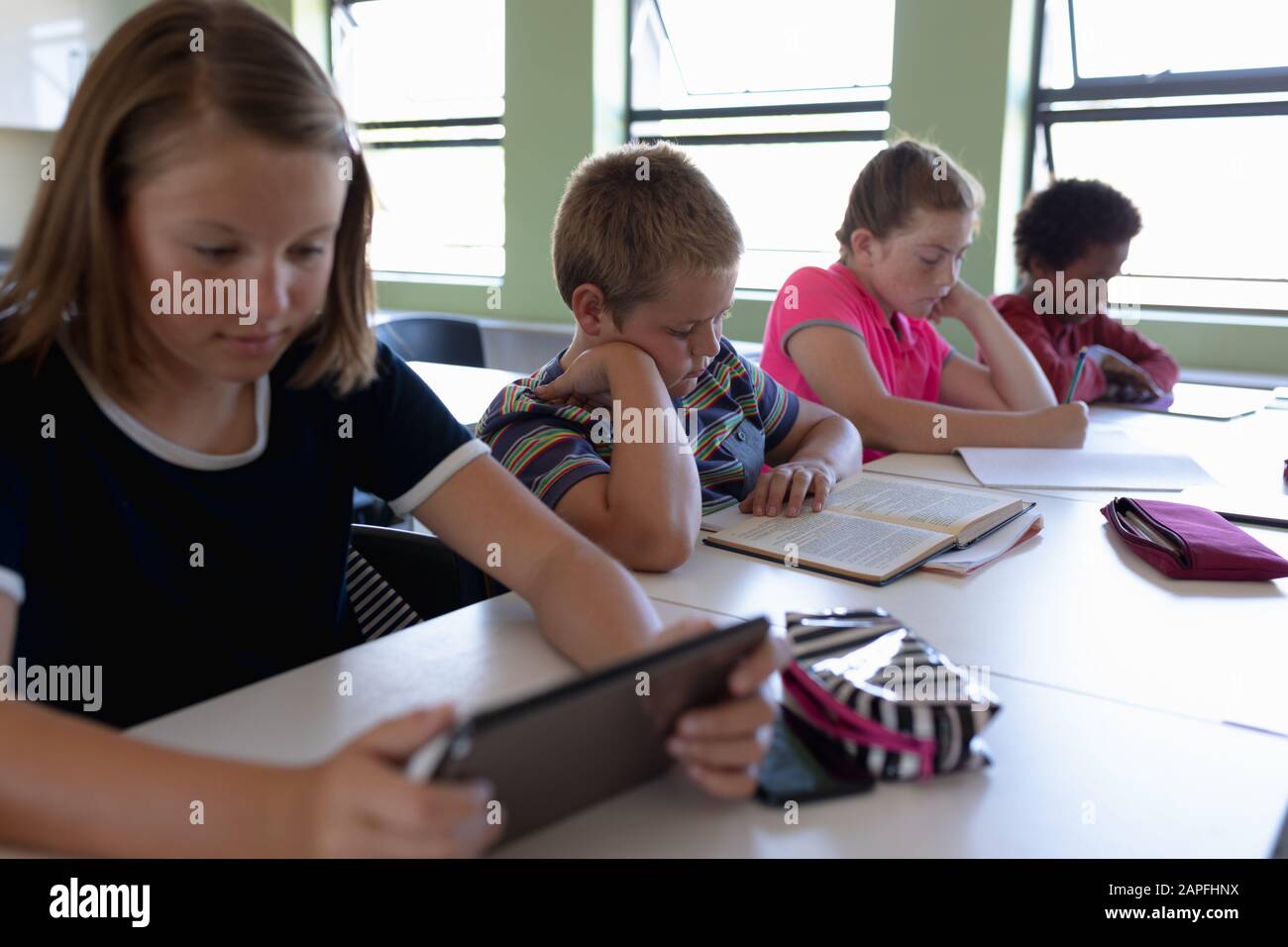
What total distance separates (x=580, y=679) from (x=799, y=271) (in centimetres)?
168

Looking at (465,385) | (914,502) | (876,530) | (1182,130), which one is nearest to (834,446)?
(914,502)

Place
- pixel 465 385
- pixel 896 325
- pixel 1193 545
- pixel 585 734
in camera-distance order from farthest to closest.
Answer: pixel 465 385 < pixel 896 325 < pixel 1193 545 < pixel 585 734

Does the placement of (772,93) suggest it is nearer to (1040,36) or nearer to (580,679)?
(1040,36)

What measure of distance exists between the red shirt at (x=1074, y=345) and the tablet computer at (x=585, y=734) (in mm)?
2171

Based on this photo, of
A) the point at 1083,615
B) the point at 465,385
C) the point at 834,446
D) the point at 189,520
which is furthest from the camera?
the point at 465,385

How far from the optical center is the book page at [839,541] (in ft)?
4.07

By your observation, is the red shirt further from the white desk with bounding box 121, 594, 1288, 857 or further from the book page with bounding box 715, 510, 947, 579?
the white desk with bounding box 121, 594, 1288, 857

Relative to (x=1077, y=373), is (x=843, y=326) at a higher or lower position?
higher

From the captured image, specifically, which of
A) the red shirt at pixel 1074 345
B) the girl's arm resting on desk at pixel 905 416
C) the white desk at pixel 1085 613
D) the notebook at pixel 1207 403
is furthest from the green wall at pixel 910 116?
the white desk at pixel 1085 613

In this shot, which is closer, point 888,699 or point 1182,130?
point 888,699

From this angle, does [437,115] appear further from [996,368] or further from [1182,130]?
[996,368]

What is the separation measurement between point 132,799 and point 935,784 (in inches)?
20.4

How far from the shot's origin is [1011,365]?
93.5 inches
